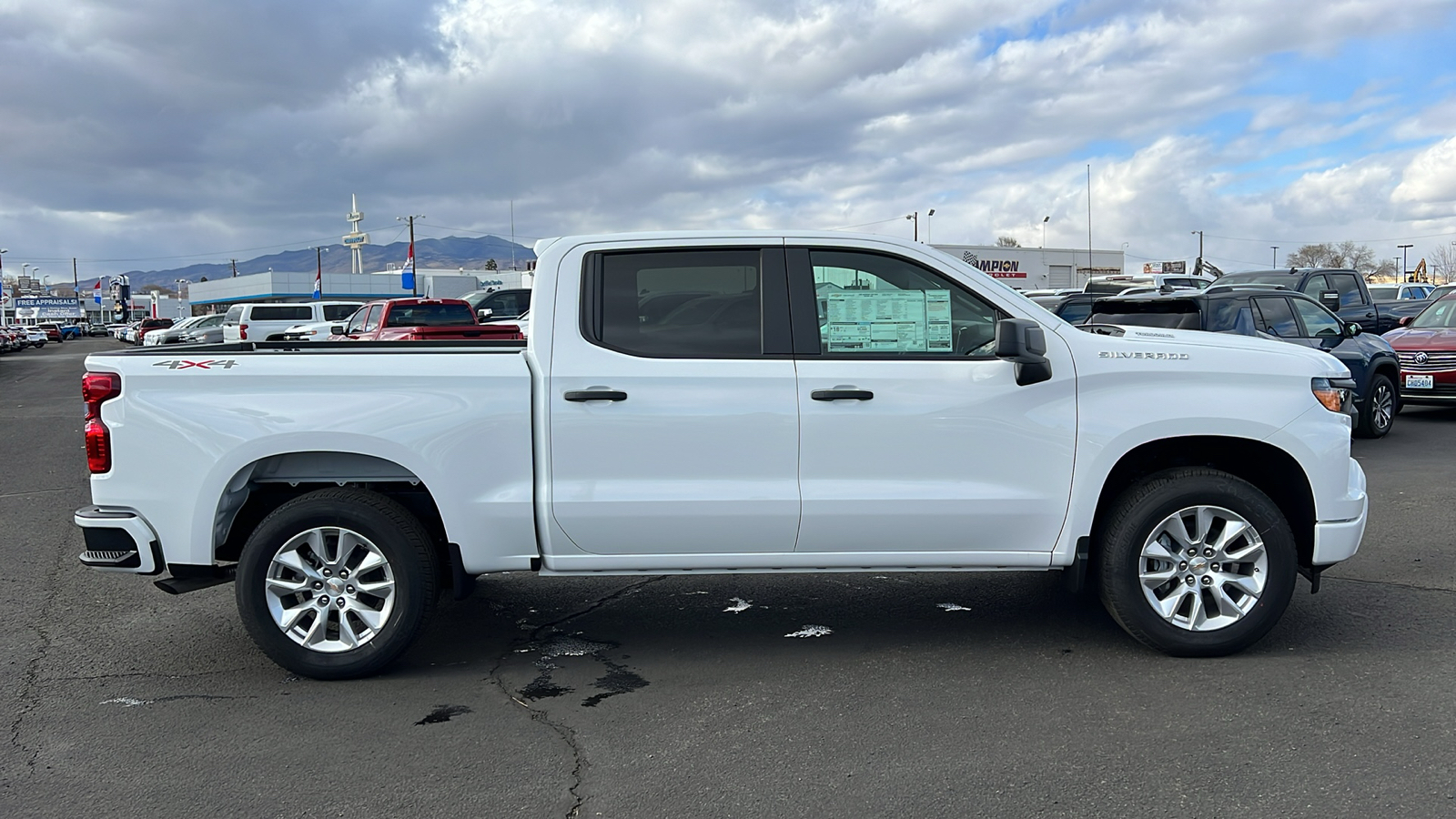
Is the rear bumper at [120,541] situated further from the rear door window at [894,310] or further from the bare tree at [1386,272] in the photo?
the bare tree at [1386,272]

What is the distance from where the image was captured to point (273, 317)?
4231 cm

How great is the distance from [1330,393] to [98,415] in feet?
17.5

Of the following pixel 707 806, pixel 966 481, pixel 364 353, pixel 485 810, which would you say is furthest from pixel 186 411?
pixel 966 481

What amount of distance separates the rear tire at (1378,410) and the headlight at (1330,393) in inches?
322

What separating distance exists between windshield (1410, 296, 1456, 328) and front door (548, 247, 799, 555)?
1262 cm

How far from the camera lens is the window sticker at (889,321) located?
481cm

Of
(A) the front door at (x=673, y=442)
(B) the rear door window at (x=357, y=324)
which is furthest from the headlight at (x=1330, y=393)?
(B) the rear door window at (x=357, y=324)

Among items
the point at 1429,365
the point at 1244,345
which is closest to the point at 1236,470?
the point at 1244,345

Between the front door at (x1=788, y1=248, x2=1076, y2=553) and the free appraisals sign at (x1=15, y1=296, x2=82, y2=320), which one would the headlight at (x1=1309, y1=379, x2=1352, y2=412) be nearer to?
the front door at (x1=788, y1=248, x2=1076, y2=553)

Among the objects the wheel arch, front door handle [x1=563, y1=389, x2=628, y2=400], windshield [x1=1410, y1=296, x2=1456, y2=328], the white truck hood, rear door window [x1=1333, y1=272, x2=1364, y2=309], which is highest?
rear door window [x1=1333, y1=272, x2=1364, y2=309]

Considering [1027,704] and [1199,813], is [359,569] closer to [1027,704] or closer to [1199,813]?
[1027,704]

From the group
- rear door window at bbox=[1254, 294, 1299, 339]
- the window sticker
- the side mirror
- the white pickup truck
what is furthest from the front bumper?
rear door window at bbox=[1254, 294, 1299, 339]

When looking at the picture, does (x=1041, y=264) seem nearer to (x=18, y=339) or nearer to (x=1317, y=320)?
(x=1317, y=320)

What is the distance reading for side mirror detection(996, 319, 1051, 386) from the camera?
14.8 ft
